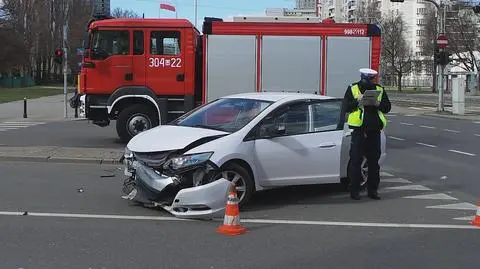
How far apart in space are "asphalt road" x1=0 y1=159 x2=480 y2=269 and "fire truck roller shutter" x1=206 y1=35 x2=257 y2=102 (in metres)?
6.13

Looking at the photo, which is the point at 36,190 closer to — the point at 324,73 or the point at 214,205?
the point at 214,205

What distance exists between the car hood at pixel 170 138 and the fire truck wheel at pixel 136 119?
7.39 metres

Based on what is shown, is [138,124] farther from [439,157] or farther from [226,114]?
[439,157]

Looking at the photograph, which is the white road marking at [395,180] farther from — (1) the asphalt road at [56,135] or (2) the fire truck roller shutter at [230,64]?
(1) the asphalt road at [56,135]

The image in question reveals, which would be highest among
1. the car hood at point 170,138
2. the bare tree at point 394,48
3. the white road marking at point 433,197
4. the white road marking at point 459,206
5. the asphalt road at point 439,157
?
the bare tree at point 394,48

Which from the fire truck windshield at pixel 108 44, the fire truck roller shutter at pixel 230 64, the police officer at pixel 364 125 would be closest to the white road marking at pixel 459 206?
the police officer at pixel 364 125

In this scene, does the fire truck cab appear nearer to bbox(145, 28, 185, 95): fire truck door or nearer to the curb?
bbox(145, 28, 185, 95): fire truck door

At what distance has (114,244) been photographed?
636 centimetres

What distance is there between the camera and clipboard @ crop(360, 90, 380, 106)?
8.96 metres

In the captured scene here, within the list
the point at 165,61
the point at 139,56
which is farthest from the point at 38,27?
the point at 165,61

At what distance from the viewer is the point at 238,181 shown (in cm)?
825

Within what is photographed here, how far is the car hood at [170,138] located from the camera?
7.87 m

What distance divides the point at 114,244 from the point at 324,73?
10360 millimetres

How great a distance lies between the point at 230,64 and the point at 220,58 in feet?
0.97
